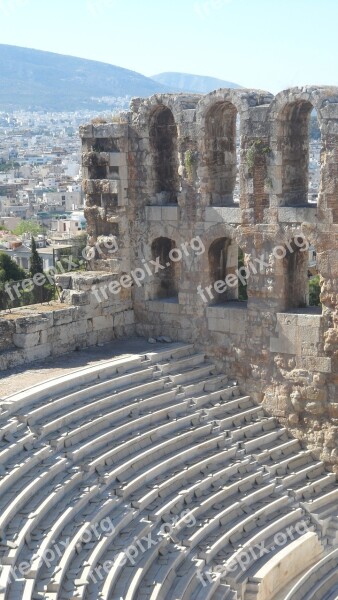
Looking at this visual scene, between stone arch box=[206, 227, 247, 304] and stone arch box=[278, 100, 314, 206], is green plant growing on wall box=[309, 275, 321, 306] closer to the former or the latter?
stone arch box=[206, 227, 247, 304]

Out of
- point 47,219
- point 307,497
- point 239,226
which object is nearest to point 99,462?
point 307,497

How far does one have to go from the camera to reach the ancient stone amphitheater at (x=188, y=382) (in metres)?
15.3

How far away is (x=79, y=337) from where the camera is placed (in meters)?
20.9

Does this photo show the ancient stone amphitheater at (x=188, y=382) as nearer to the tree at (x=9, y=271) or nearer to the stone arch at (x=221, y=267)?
the stone arch at (x=221, y=267)

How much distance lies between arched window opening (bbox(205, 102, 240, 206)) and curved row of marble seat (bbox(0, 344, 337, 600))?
11.1 ft

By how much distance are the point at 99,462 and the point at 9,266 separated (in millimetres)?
24526

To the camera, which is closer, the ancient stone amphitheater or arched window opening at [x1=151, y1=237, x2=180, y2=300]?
the ancient stone amphitheater

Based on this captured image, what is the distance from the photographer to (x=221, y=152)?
2108 centimetres

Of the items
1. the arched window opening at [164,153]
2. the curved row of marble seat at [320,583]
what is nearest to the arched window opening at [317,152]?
the arched window opening at [164,153]

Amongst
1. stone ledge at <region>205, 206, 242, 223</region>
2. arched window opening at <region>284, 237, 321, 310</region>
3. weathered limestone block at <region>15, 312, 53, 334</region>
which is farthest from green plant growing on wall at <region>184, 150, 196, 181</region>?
weathered limestone block at <region>15, 312, 53, 334</region>

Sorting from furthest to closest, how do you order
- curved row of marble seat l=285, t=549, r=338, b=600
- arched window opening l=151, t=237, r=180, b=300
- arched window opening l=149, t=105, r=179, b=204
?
arched window opening l=151, t=237, r=180, b=300
arched window opening l=149, t=105, r=179, b=204
curved row of marble seat l=285, t=549, r=338, b=600

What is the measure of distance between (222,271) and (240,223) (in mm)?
1599

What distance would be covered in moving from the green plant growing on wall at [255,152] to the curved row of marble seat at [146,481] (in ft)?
13.4

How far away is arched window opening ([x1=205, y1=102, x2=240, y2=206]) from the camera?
20.6 m
